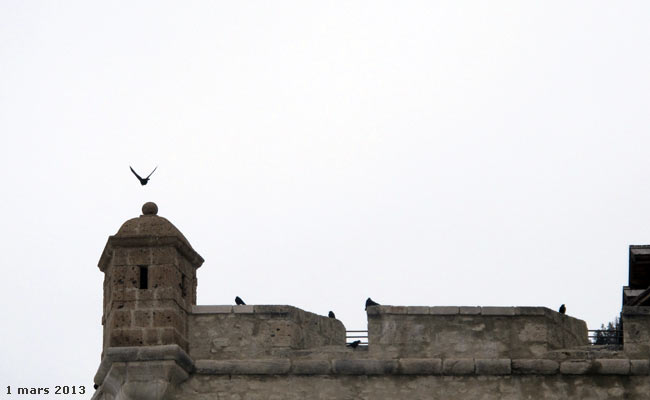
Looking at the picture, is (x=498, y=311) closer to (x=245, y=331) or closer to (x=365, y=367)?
(x=365, y=367)

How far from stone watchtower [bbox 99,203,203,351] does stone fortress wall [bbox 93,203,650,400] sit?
0.04 ft

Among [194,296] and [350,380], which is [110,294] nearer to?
[194,296]

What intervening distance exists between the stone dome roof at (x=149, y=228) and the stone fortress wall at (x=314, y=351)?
2 cm

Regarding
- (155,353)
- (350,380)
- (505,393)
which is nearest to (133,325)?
(155,353)

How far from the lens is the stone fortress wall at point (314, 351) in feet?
78.3

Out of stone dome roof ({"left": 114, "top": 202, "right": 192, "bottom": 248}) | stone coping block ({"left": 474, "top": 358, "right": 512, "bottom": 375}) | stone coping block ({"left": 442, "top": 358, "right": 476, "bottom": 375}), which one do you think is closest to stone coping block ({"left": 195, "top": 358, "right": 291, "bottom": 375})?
stone dome roof ({"left": 114, "top": 202, "right": 192, "bottom": 248})

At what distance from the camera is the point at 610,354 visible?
2411 cm

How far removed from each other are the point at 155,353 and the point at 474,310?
155 inches

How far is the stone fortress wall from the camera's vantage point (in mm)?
23875

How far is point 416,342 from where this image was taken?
24.3 m

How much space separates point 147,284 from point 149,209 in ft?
3.47

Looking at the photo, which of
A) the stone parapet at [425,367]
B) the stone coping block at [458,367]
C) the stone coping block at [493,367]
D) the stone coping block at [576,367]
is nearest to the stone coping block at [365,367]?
the stone parapet at [425,367]

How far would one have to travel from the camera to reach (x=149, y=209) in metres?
24.8

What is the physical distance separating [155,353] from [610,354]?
546 centimetres
